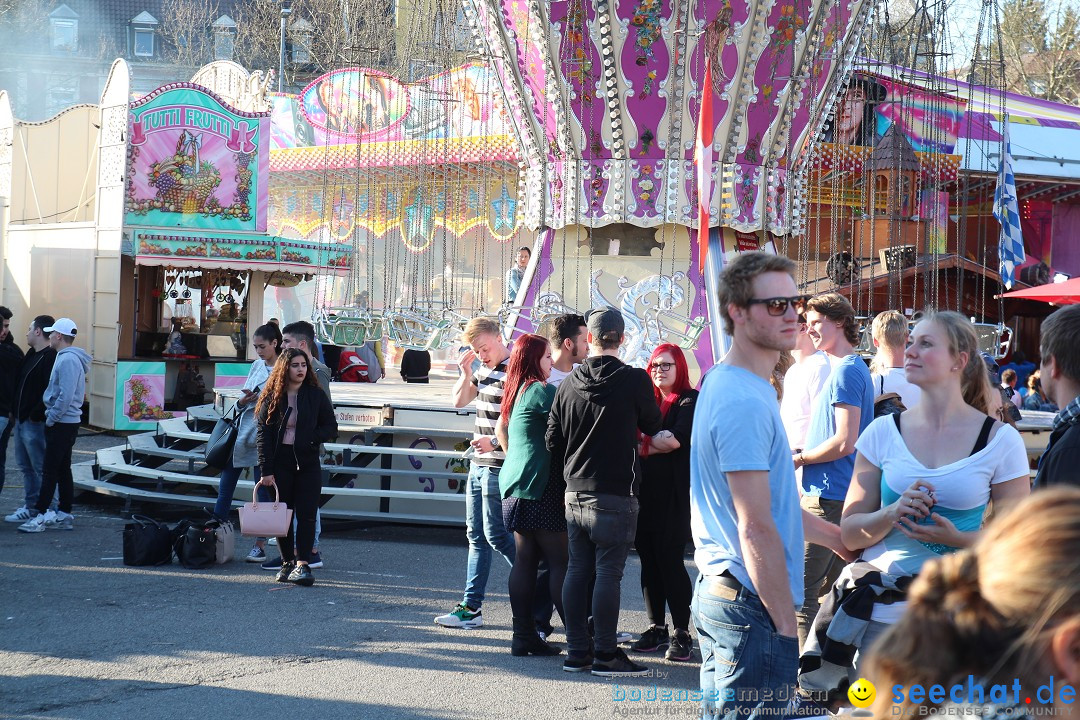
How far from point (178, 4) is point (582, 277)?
33.3m

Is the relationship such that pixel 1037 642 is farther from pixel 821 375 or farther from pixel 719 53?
pixel 719 53

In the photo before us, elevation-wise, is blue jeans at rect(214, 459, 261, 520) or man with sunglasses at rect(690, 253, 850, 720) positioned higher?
man with sunglasses at rect(690, 253, 850, 720)

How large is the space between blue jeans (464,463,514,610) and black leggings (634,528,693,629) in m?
0.68

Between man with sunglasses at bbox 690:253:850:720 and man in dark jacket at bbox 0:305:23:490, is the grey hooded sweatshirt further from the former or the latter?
man with sunglasses at bbox 690:253:850:720

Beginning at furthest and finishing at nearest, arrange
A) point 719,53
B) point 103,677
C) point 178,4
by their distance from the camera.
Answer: point 178,4 → point 719,53 → point 103,677

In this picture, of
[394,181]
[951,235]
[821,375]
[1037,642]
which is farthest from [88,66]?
[1037,642]

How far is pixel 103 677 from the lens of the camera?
5.05 metres

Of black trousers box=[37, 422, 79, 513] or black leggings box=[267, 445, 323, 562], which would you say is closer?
black leggings box=[267, 445, 323, 562]

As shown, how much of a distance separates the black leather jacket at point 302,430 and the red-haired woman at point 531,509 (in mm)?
1707

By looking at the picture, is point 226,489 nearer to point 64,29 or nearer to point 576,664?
point 576,664

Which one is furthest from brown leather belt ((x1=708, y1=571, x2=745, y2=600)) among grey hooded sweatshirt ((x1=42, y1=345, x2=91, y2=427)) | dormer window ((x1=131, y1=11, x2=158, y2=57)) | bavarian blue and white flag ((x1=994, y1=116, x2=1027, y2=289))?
dormer window ((x1=131, y1=11, x2=158, y2=57))

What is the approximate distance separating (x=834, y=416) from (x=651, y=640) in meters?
1.58

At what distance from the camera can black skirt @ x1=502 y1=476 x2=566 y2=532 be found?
5.41m

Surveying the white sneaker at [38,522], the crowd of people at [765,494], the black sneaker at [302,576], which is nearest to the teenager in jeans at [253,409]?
the crowd of people at [765,494]
